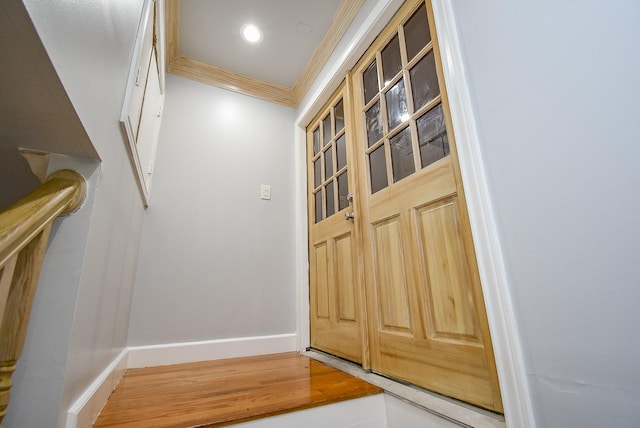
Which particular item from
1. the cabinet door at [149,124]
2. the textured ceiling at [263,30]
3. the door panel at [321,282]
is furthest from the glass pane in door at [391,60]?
the cabinet door at [149,124]

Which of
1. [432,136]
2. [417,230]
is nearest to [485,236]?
[417,230]

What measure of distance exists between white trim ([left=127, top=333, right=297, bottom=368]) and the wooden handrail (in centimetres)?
128

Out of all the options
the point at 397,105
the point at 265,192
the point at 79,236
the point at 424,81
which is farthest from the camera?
the point at 265,192

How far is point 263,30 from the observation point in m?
1.99

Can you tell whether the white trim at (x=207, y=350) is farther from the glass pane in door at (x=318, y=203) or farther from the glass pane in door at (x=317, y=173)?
the glass pane in door at (x=317, y=173)

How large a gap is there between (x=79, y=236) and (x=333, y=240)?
1367mm

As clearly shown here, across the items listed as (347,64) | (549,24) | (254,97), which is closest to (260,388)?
(549,24)

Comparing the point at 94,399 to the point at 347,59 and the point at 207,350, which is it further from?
the point at 347,59

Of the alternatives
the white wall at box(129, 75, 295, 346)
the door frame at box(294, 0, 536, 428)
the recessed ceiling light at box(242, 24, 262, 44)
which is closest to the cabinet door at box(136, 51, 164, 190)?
the white wall at box(129, 75, 295, 346)

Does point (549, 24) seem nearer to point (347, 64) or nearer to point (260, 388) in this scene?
point (347, 64)

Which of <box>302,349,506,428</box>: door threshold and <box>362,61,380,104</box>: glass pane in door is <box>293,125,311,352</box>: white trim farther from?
<box>362,61,380,104</box>: glass pane in door

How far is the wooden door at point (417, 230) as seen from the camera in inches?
38.8

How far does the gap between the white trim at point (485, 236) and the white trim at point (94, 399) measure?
112 centimetres

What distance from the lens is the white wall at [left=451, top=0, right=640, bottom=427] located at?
0.61 m
